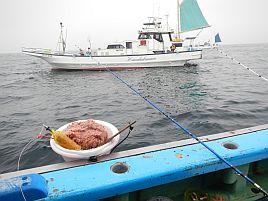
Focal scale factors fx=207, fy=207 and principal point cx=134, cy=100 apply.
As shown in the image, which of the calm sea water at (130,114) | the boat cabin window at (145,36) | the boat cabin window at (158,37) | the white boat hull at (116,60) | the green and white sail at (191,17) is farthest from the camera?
the green and white sail at (191,17)

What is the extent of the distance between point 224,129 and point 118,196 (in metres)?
4.41

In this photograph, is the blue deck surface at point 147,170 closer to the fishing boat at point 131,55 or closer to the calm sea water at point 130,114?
the calm sea water at point 130,114

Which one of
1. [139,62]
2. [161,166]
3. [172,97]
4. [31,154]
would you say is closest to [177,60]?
[139,62]

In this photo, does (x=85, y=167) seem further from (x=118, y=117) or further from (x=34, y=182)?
(x=118, y=117)

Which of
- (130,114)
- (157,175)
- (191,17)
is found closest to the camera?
(157,175)

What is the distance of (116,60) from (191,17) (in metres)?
10.5

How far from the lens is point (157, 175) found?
5.92 feet

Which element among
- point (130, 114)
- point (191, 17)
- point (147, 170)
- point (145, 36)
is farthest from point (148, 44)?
point (147, 170)

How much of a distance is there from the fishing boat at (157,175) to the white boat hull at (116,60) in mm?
18060

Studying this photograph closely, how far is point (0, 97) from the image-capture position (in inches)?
441

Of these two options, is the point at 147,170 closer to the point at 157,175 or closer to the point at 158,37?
the point at 157,175

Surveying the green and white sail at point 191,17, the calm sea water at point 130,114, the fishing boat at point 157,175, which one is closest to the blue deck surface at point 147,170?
A: the fishing boat at point 157,175

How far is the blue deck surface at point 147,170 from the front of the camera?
164 cm

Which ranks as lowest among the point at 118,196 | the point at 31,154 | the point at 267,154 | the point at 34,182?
the point at 31,154
